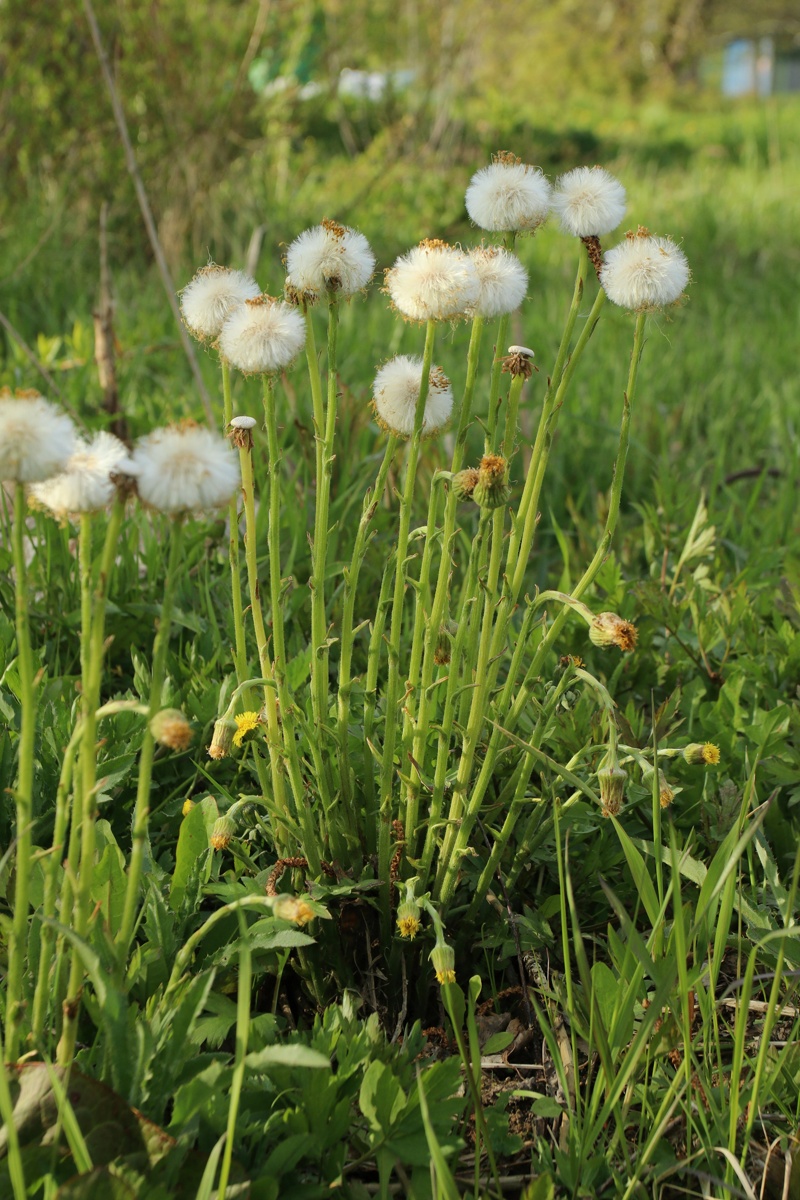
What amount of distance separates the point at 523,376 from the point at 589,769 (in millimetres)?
648

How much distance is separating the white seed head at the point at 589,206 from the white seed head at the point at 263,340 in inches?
12.7

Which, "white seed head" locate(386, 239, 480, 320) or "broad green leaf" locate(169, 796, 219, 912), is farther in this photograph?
"broad green leaf" locate(169, 796, 219, 912)

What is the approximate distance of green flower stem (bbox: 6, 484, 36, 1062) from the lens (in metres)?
0.92

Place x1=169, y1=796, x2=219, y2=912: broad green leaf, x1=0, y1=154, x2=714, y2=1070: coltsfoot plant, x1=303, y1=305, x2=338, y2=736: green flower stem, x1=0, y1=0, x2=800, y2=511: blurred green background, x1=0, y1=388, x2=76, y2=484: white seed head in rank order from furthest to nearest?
x1=0, y1=0, x2=800, y2=511: blurred green background, x1=169, y1=796, x2=219, y2=912: broad green leaf, x1=303, y1=305, x2=338, y2=736: green flower stem, x1=0, y1=154, x2=714, y2=1070: coltsfoot plant, x1=0, y1=388, x2=76, y2=484: white seed head

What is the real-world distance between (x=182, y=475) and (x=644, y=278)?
22.6 inches

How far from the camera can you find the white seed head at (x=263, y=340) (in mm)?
1081

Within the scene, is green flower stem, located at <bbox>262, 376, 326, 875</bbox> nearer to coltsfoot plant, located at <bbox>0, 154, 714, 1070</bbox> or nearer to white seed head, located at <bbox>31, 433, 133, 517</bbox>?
coltsfoot plant, located at <bbox>0, 154, 714, 1070</bbox>

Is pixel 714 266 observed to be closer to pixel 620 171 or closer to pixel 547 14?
pixel 620 171

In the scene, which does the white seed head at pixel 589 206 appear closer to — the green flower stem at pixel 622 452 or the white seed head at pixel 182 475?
the green flower stem at pixel 622 452

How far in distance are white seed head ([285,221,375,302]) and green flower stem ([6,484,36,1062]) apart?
0.41 metres

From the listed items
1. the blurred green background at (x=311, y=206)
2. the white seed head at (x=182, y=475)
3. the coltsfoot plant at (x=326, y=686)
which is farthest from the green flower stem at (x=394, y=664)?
the blurred green background at (x=311, y=206)

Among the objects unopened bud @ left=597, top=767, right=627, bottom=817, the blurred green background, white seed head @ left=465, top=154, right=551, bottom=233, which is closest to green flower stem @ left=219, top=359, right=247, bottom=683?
white seed head @ left=465, top=154, right=551, bottom=233

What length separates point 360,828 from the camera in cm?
143

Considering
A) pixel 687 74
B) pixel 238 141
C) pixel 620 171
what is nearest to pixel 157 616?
pixel 238 141
